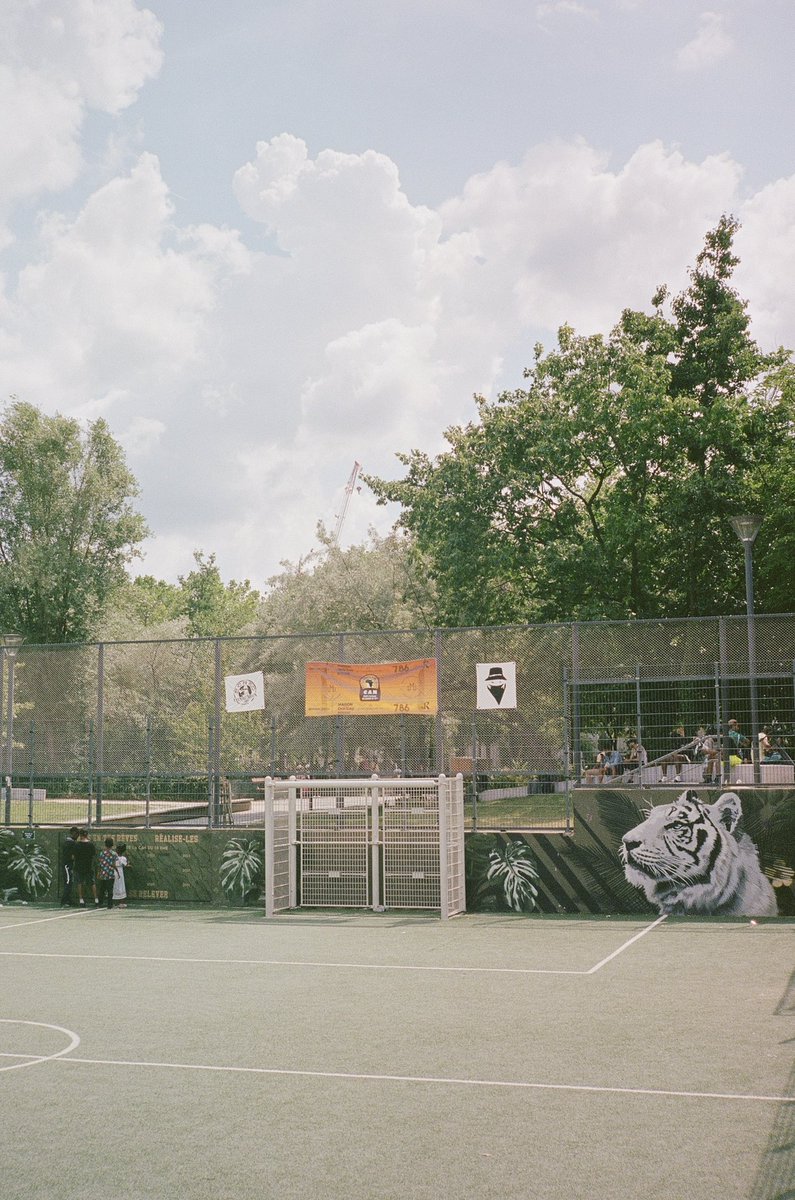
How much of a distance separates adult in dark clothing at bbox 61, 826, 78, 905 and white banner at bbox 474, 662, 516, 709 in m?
8.29

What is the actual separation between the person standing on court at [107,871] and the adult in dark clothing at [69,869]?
54cm

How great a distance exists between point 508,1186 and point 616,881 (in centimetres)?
1380

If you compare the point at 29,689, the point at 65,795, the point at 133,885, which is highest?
the point at 29,689

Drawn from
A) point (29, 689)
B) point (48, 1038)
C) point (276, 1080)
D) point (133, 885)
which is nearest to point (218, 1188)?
point (276, 1080)

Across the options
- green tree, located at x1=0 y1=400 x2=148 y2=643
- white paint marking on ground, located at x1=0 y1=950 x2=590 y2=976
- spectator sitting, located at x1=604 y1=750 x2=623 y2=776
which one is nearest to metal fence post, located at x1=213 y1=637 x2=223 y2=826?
white paint marking on ground, located at x1=0 y1=950 x2=590 y2=976

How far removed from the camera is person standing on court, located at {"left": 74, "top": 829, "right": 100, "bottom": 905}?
22.8 m

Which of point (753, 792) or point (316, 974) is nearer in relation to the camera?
point (316, 974)

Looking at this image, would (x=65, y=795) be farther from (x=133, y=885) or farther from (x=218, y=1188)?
(x=218, y=1188)

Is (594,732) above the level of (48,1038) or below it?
above

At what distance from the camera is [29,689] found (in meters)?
24.5

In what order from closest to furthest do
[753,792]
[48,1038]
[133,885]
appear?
[48,1038]
[753,792]
[133,885]

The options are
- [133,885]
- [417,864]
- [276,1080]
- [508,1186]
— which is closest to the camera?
[508,1186]

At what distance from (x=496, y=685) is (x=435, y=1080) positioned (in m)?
11.8

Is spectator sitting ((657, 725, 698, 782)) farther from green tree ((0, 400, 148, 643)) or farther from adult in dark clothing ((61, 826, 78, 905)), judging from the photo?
green tree ((0, 400, 148, 643))
